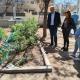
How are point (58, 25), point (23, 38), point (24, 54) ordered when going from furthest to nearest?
point (58, 25)
point (23, 38)
point (24, 54)

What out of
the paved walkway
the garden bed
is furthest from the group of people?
the paved walkway

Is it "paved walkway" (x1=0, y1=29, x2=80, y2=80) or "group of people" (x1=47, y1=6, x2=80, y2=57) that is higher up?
"group of people" (x1=47, y1=6, x2=80, y2=57)

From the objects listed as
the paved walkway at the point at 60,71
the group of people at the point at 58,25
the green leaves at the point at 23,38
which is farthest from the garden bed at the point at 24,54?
the group of people at the point at 58,25

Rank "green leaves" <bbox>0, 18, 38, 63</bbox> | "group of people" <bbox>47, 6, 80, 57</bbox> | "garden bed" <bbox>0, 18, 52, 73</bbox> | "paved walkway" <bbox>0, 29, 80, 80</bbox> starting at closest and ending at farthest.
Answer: "paved walkway" <bbox>0, 29, 80, 80</bbox> → "garden bed" <bbox>0, 18, 52, 73</bbox> → "green leaves" <bbox>0, 18, 38, 63</bbox> → "group of people" <bbox>47, 6, 80, 57</bbox>

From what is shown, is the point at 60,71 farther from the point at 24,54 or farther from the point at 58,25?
the point at 58,25

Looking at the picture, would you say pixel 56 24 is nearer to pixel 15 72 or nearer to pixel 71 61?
pixel 71 61

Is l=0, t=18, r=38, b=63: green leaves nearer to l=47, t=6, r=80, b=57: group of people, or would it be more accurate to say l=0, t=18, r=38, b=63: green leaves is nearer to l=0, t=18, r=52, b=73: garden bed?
l=0, t=18, r=52, b=73: garden bed

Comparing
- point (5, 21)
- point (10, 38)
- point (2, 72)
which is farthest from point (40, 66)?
point (5, 21)

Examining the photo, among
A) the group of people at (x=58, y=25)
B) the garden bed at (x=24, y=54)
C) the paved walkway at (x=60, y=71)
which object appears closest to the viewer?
the paved walkway at (x=60, y=71)

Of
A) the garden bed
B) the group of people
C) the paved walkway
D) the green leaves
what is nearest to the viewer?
the paved walkway

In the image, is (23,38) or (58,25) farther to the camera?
(58,25)

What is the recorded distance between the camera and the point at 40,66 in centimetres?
845

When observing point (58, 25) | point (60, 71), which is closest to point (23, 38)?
point (58, 25)

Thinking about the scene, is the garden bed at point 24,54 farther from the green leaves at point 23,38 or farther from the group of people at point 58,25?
the group of people at point 58,25
